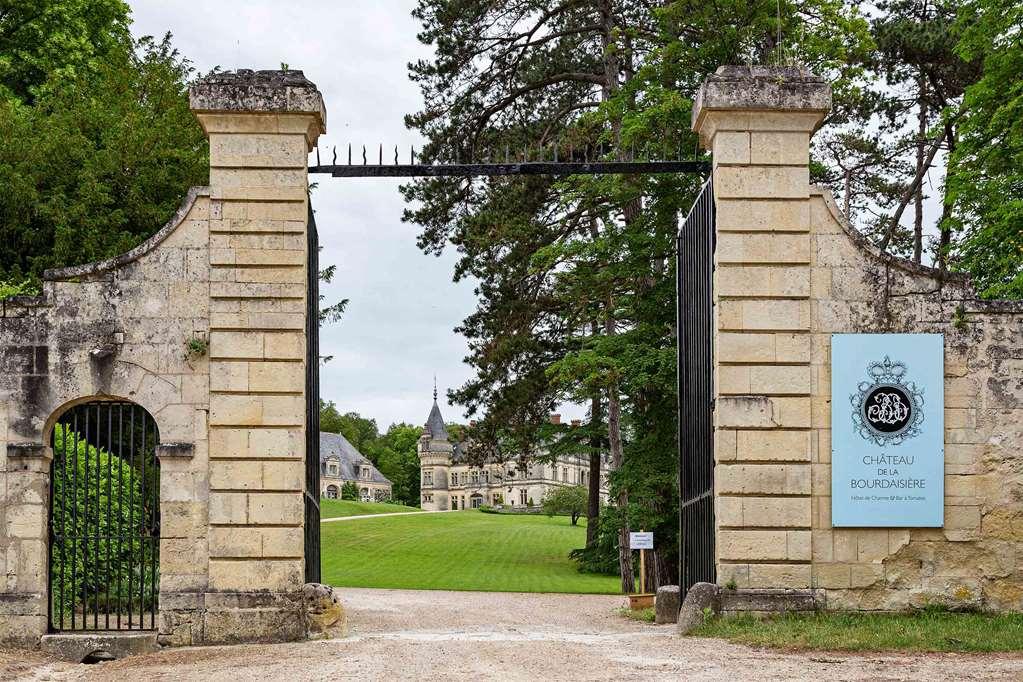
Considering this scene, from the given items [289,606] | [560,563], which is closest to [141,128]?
[289,606]

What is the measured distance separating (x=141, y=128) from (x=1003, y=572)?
1528cm

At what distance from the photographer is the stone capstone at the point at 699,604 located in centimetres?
1133

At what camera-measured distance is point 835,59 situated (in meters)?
21.1

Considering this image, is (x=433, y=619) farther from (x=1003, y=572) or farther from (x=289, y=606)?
(x=1003, y=572)

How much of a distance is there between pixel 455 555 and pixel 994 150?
90.9ft

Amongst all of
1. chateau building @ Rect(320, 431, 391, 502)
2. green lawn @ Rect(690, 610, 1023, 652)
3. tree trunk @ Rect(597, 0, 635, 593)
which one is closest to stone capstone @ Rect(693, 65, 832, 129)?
green lawn @ Rect(690, 610, 1023, 652)

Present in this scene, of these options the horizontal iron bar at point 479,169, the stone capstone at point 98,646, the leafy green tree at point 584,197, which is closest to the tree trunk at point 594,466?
the leafy green tree at point 584,197

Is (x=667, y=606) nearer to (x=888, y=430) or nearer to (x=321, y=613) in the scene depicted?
(x=888, y=430)

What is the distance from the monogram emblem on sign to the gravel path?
254cm

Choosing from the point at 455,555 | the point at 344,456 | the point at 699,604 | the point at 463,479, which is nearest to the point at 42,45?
the point at 699,604

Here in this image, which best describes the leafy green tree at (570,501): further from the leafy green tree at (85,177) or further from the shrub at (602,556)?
the leafy green tree at (85,177)

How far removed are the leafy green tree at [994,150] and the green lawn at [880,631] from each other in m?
7.82

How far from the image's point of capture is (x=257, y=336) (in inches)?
455

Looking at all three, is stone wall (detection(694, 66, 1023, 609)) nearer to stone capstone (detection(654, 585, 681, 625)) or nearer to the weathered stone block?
the weathered stone block
